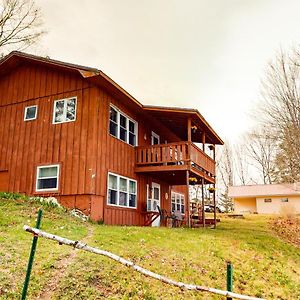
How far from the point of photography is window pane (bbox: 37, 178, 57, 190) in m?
13.8

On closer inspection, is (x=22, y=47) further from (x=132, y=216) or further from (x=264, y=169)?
(x=264, y=169)

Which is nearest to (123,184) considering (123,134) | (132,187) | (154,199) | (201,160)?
(132,187)

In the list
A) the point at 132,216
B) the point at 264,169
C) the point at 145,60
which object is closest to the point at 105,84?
the point at 132,216

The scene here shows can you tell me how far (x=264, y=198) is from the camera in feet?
130

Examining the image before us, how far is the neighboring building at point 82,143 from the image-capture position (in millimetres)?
13482

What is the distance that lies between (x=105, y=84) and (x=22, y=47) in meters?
16.3

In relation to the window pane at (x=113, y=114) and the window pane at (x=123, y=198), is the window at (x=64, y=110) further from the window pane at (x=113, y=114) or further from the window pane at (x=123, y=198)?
the window pane at (x=123, y=198)

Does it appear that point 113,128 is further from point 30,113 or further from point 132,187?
point 30,113

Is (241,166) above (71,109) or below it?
above

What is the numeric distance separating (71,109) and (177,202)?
1171 centimetres

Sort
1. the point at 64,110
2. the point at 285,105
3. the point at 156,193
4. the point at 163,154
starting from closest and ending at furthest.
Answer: the point at 64,110, the point at 163,154, the point at 156,193, the point at 285,105

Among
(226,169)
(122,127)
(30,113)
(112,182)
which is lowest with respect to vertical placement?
(112,182)

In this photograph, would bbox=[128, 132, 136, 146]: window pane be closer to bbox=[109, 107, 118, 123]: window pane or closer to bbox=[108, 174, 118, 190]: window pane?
bbox=[109, 107, 118, 123]: window pane

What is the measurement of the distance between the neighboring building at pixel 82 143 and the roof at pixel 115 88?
5 cm
